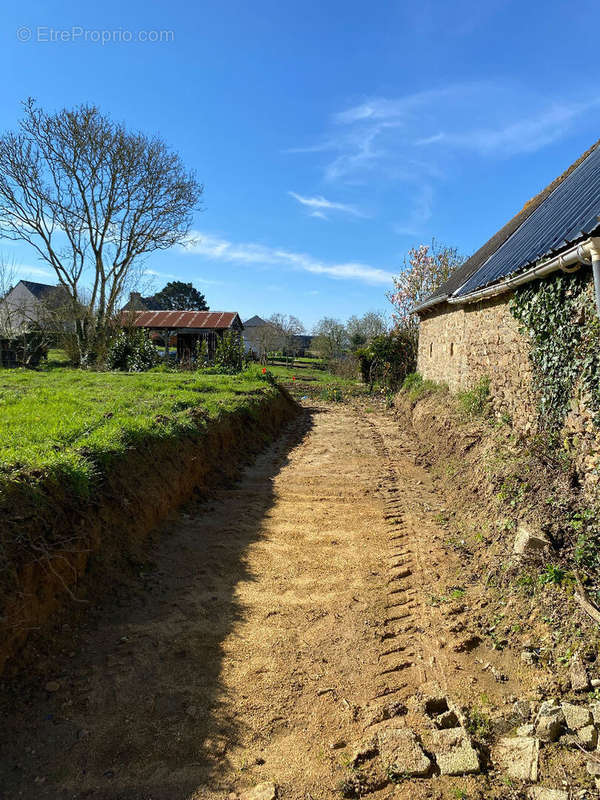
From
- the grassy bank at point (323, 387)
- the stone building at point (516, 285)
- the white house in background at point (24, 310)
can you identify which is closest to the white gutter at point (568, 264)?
the stone building at point (516, 285)

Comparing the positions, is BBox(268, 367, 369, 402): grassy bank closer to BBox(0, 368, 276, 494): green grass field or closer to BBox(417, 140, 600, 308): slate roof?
BBox(0, 368, 276, 494): green grass field

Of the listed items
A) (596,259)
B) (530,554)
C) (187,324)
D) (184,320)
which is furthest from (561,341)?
(184,320)

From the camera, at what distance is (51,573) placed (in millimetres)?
3541

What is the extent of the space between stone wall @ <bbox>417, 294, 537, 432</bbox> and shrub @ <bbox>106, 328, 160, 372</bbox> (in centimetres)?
1132

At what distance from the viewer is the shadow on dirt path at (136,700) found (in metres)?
2.46

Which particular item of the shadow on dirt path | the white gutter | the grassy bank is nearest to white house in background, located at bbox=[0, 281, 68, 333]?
the grassy bank

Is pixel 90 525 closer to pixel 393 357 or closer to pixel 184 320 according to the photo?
pixel 393 357

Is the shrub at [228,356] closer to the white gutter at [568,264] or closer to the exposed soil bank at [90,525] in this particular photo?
the exposed soil bank at [90,525]

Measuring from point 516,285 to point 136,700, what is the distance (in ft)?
19.1

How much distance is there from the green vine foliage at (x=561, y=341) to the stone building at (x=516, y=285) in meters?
0.17

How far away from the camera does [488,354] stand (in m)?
7.88

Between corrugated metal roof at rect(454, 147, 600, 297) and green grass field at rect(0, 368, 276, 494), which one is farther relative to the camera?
corrugated metal roof at rect(454, 147, 600, 297)

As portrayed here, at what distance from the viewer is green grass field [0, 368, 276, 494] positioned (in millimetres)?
4184

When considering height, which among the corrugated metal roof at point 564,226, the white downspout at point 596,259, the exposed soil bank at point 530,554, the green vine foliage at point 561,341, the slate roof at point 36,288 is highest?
the slate roof at point 36,288
